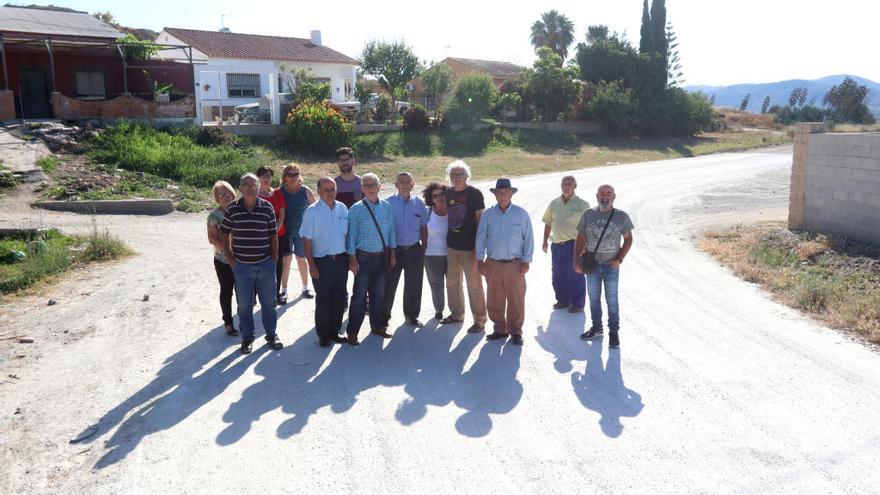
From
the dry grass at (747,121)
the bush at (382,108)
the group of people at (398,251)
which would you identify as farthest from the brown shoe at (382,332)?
the dry grass at (747,121)

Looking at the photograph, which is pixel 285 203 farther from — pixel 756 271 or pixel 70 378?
pixel 756 271

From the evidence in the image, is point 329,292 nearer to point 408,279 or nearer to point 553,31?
point 408,279

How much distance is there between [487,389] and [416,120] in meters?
26.4

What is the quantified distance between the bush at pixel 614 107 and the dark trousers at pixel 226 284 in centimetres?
3462

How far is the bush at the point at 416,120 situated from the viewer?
1214 inches

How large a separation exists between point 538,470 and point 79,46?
24.7m

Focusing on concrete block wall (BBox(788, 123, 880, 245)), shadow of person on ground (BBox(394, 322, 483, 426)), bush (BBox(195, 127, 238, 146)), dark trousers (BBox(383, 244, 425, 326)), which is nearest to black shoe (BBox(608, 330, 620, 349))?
shadow of person on ground (BBox(394, 322, 483, 426))

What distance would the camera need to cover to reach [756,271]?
978cm

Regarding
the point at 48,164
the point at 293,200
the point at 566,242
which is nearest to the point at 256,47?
the point at 48,164

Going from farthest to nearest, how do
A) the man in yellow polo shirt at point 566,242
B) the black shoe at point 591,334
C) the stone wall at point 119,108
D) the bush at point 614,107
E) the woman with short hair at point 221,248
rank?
the bush at point 614,107 < the stone wall at point 119,108 < the man in yellow polo shirt at point 566,242 < the black shoe at point 591,334 < the woman with short hair at point 221,248

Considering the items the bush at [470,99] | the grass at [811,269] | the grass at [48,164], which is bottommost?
the grass at [811,269]

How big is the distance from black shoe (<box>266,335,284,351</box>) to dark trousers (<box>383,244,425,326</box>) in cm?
111

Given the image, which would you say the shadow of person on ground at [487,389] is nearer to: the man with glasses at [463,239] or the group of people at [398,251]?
the group of people at [398,251]

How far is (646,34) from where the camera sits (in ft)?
142
